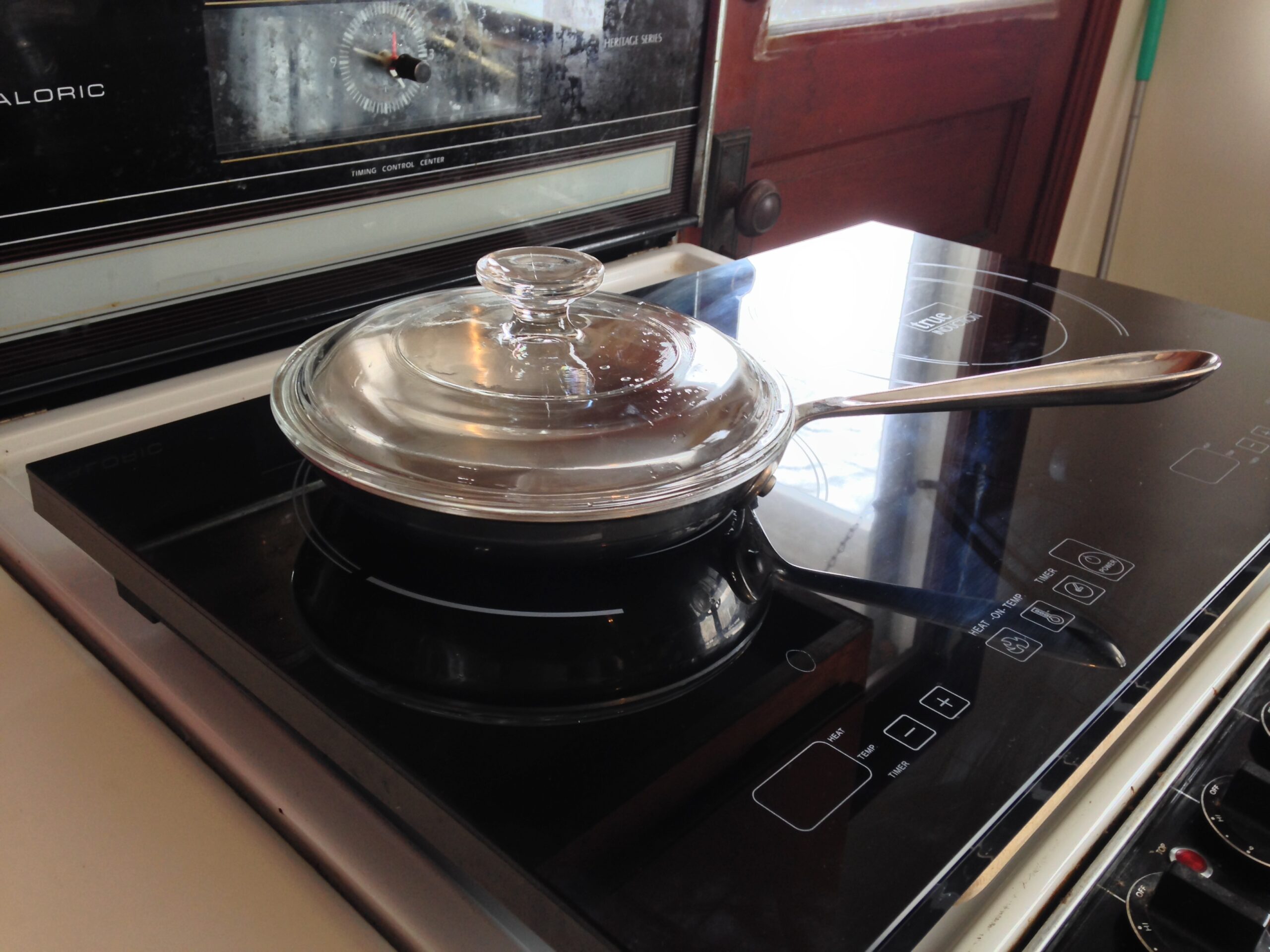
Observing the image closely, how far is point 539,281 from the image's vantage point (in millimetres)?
458

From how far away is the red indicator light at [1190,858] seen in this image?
35 centimetres

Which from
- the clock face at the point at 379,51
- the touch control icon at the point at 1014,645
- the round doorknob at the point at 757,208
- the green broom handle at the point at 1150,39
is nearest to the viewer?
the touch control icon at the point at 1014,645

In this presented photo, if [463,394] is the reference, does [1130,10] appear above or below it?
above

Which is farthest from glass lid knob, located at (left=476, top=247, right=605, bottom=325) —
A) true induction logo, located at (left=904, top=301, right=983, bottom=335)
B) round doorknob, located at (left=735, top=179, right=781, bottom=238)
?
round doorknob, located at (left=735, top=179, right=781, bottom=238)

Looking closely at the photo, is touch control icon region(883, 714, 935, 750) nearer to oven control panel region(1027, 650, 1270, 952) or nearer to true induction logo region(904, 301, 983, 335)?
oven control panel region(1027, 650, 1270, 952)

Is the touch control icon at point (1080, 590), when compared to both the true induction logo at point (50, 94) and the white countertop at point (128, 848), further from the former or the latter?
→ the true induction logo at point (50, 94)

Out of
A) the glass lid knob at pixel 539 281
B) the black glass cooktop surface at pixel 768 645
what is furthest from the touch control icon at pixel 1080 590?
the glass lid knob at pixel 539 281

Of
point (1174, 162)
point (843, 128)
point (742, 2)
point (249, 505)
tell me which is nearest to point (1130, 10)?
point (1174, 162)

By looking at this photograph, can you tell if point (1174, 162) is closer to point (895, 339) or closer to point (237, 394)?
point (895, 339)

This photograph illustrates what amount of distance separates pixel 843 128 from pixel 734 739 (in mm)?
1072

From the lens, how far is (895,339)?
0.75 meters

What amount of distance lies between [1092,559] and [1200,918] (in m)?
0.20

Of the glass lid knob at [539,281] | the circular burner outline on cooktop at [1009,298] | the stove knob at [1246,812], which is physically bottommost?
the stove knob at [1246,812]

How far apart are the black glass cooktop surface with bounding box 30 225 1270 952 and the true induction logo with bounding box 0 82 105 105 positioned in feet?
0.58
